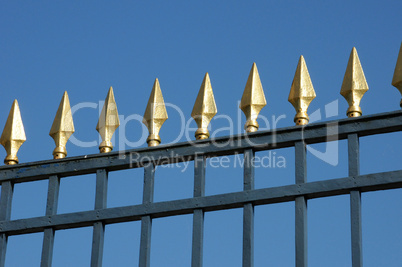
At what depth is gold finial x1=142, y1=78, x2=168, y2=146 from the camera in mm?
5949

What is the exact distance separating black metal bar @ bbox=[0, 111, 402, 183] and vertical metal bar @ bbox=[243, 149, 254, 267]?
0.08 meters

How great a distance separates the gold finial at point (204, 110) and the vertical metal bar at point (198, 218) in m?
0.19

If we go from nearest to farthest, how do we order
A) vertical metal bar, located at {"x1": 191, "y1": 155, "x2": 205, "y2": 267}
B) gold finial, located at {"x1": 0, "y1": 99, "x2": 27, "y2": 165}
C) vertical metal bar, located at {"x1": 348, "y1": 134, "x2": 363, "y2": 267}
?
vertical metal bar, located at {"x1": 348, "y1": 134, "x2": 363, "y2": 267} → vertical metal bar, located at {"x1": 191, "y1": 155, "x2": 205, "y2": 267} → gold finial, located at {"x1": 0, "y1": 99, "x2": 27, "y2": 165}

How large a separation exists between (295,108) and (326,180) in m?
0.56

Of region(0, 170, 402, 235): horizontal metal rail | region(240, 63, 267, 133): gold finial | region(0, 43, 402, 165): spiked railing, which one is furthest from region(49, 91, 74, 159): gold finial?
region(240, 63, 267, 133): gold finial

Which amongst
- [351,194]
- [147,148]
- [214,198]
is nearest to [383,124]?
[351,194]

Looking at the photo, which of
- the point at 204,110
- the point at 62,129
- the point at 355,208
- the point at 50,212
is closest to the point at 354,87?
the point at 355,208

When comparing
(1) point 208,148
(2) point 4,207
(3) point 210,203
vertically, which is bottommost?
(3) point 210,203

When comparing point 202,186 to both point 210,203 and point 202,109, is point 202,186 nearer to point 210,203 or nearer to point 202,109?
point 210,203

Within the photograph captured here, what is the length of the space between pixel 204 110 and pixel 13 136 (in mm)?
1350

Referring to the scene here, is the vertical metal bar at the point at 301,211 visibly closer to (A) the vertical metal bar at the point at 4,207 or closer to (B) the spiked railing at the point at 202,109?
(B) the spiked railing at the point at 202,109

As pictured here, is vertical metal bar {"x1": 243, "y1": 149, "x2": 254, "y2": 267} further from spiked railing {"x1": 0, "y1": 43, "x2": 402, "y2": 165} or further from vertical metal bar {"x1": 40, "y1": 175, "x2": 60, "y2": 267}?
vertical metal bar {"x1": 40, "y1": 175, "x2": 60, "y2": 267}

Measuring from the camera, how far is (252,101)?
19.0 ft

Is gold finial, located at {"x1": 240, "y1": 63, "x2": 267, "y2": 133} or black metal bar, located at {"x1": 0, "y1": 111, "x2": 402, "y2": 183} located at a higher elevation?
gold finial, located at {"x1": 240, "y1": 63, "x2": 267, "y2": 133}
